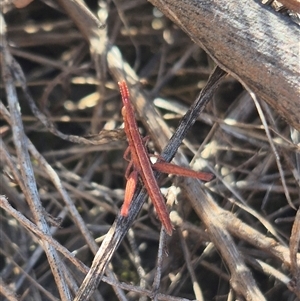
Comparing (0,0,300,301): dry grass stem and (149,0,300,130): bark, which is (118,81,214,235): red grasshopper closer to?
(0,0,300,301): dry grass stem

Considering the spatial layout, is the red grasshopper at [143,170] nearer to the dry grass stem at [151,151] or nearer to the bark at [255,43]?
the dry grass stem at [151,151]

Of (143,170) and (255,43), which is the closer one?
(255,43)

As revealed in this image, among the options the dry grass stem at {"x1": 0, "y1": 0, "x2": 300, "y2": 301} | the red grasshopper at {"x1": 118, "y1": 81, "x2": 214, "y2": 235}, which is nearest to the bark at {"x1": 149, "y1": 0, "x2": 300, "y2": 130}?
the dry grass stem at {"x1": 0, "y1": 0, "x2": 300, "y2": 301}

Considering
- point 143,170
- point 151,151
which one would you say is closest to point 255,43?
point 143,170

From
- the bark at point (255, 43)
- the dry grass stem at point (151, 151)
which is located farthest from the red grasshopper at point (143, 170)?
the bark at point (255, 43)

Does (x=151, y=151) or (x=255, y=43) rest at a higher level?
(x=255, y=43)

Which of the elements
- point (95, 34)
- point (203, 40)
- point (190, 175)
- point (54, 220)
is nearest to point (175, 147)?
point (190, 175)

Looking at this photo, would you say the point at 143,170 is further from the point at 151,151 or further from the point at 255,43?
the point at 255,43

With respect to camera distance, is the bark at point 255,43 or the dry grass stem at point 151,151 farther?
the dry grass stem at point 151,151

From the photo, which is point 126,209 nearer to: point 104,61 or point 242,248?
point 242,248
